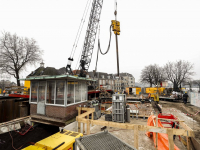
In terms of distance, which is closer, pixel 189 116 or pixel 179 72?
pixel 189 116

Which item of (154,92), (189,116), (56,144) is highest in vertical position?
(56,144)

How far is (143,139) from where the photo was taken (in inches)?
249

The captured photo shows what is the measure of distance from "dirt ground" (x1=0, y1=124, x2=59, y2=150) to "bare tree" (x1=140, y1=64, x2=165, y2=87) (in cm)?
5016

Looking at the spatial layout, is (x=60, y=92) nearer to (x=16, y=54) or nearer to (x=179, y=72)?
(x=16, y=54)

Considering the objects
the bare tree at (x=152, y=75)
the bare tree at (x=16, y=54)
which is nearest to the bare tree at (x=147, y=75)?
the bare tree at (x=152, y=75)

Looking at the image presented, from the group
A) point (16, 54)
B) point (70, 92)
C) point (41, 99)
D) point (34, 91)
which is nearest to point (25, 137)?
point (41, 99)

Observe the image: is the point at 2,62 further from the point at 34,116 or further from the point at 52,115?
the point at 52,115

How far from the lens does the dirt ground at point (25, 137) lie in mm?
5926

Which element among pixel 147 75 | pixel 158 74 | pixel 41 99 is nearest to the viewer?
pixel 41 99

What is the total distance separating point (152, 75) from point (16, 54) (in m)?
52.4

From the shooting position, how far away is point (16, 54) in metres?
23.3

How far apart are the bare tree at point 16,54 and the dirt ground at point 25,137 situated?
22.3 m

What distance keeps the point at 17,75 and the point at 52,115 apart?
2323cm

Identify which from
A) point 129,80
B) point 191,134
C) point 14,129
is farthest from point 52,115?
point 129,80
